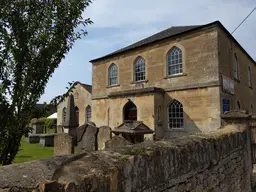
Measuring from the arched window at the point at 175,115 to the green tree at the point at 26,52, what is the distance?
12411 mm

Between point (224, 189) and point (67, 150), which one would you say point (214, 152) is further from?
point (67, 150)

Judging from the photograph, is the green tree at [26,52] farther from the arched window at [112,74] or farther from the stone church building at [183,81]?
the arched window at [112,74]

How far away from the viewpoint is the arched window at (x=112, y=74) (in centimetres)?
1966

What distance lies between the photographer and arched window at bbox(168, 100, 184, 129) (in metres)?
14.8

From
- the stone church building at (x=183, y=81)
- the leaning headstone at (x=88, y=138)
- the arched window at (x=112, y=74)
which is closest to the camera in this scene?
the leaning headstone at (x=88, y=138)

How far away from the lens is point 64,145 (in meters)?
9.19

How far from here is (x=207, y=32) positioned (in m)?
13.9

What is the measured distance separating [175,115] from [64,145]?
28.3 feet

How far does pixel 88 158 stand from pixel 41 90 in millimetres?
1808

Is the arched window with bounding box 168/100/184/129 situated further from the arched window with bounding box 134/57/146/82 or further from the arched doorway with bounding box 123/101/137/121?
the arched window with bounding box 134/57/146/82

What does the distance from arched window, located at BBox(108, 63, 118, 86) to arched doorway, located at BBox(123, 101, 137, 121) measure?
3.57 metres

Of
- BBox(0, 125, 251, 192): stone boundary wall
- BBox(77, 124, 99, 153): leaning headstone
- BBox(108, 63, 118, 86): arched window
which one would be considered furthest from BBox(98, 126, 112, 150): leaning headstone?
BBox(108, 63, 118, 86): arched window

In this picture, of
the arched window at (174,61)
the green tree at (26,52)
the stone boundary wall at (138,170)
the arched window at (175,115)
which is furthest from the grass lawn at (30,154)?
the arched window at (174,61)

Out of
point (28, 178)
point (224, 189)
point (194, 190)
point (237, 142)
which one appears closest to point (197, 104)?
point (237, 142)
